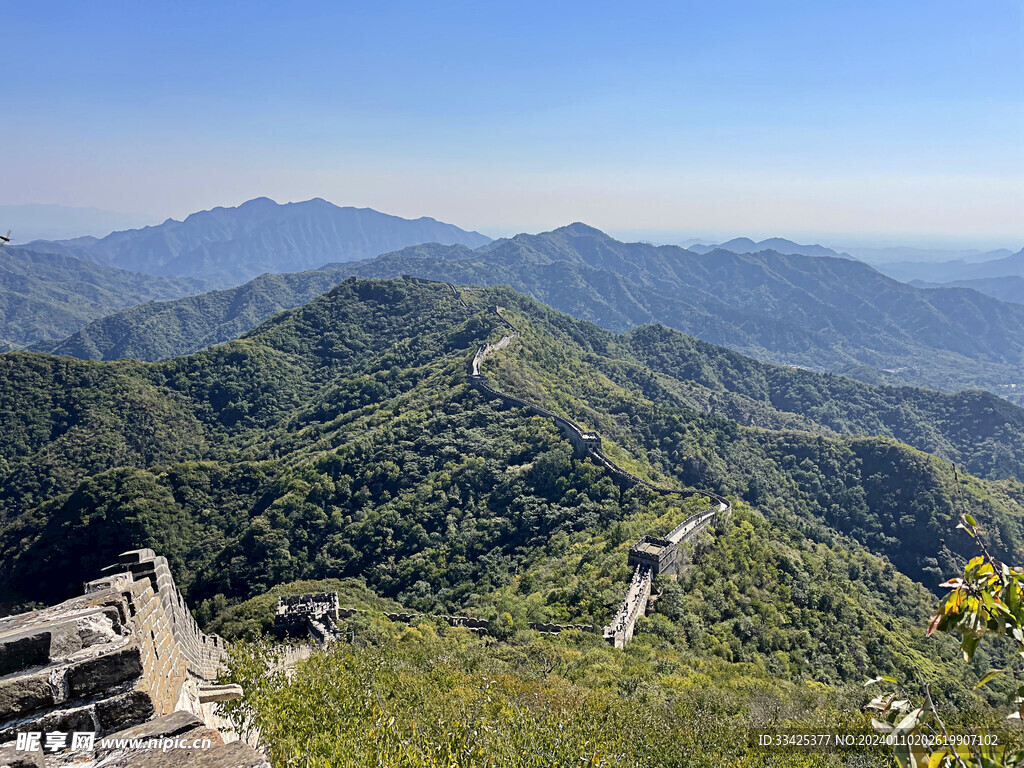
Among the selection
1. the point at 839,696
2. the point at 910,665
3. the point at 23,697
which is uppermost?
the point at 23,697

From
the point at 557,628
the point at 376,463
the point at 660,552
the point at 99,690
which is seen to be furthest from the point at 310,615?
the point at 376,463

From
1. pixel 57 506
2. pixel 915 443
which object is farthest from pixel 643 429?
pixel 915 443

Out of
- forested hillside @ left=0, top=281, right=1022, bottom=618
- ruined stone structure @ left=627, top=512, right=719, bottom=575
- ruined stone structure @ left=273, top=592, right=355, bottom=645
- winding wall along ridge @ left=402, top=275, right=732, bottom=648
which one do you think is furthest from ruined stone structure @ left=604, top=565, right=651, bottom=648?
ruined stone structure @ left=273, top=592, right=355, bottom=645

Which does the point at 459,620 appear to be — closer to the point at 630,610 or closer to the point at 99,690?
the point at 630,610

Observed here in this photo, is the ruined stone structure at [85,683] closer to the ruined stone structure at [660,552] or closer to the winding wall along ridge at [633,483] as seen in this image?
the winding wall along ridge at [633,483]

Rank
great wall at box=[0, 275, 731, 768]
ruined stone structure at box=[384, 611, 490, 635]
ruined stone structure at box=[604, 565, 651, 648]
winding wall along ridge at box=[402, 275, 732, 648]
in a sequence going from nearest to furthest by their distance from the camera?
great wall at box=[0, 275, 731, 768] → ruined stone structure at box=[604, 565, 651, 648] → winding wall along ridge at box=[402, 275, 732, 648] → ruined stone structure at box=[384, 611, 490, 635]

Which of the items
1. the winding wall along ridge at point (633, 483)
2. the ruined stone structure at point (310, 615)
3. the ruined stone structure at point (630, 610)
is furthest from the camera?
the winding wall along ridge at point (633, 483)

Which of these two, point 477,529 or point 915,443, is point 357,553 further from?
point 915,443

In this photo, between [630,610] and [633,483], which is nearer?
[630,610]

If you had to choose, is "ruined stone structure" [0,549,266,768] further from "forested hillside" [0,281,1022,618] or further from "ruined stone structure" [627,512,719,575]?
"forested hillside" [0,281,1022,618]

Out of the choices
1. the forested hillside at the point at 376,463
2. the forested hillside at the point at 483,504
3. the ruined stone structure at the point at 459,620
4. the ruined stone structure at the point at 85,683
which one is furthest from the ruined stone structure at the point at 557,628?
the ruined stone structure at the point at 85,683

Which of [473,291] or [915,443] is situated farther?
[915,443]
